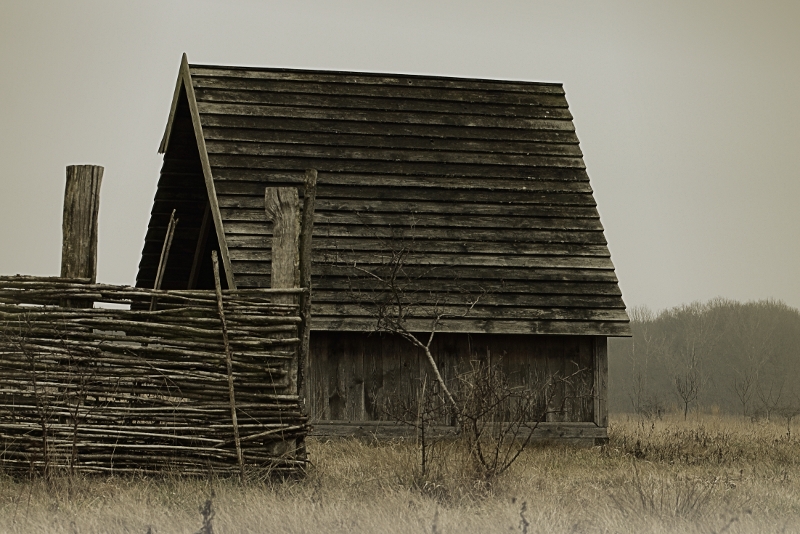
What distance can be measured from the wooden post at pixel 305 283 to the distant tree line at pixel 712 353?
2846cm

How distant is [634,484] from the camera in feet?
31.6

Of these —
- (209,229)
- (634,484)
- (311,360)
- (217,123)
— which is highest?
(217,123)

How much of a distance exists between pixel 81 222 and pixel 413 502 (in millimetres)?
4332

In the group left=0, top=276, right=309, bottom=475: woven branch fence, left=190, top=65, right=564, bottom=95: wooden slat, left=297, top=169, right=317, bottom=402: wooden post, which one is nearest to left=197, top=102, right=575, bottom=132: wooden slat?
left=190, top=65, right=564, bottom=95: wooden slat

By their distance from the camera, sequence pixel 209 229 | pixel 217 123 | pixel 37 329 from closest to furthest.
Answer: pixel 37 329, pixel 217 123, pixel 209 229

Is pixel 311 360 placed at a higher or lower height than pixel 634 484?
higher

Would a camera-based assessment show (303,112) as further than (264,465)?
Yes

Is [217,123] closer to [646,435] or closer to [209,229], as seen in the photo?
[209,229]

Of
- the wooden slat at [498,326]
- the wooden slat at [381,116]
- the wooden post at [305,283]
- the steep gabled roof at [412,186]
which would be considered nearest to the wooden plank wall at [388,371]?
the wooden slat at [498,326]

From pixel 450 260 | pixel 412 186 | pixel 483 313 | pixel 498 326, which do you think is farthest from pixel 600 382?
pixel 412 186

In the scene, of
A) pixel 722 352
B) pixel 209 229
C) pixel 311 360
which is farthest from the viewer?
pixel 722 352

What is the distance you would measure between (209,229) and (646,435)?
834cm

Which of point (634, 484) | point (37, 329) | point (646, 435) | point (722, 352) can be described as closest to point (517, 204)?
point (646, 435)

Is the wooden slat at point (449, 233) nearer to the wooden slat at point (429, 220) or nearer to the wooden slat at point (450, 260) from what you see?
the wooden slat at point (429, 220)
